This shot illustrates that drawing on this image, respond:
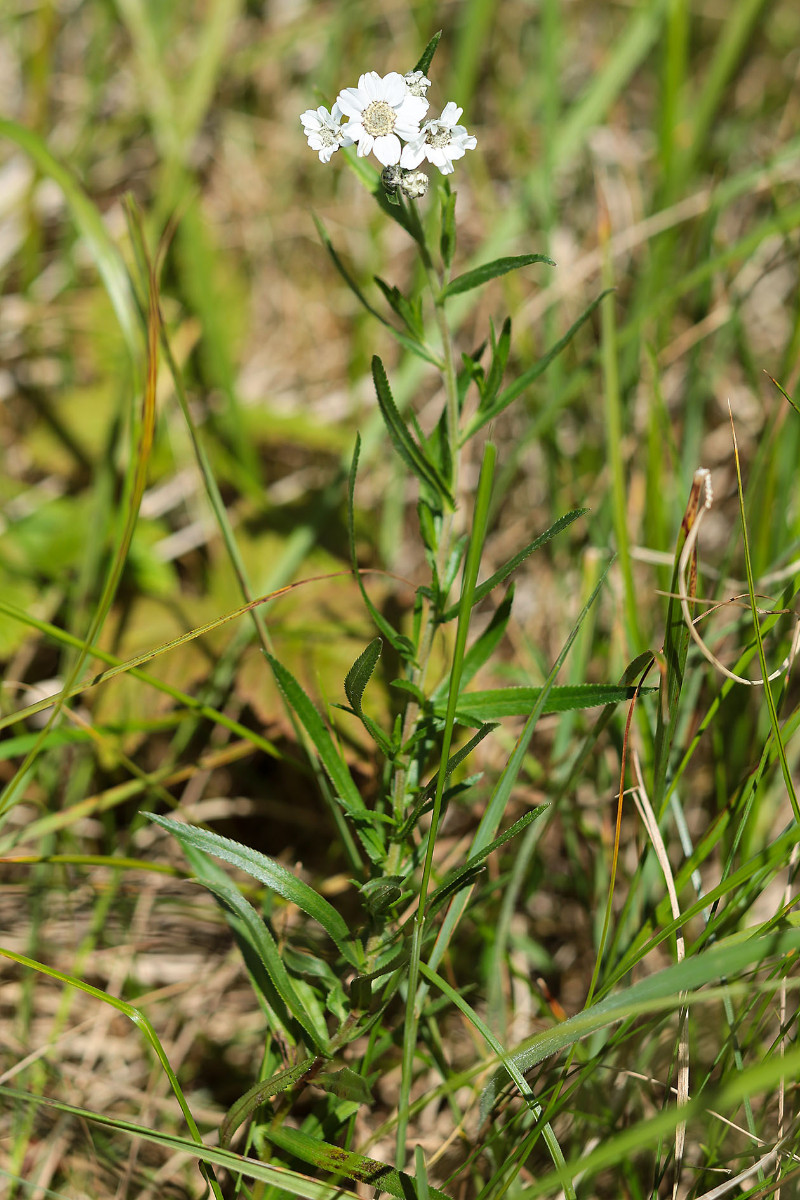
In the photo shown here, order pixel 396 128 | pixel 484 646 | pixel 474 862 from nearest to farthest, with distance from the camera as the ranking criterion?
1. pixel 396 128
2. pixel 474 862
3. pixel 484 646

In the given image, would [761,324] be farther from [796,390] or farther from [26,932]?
[26,932]

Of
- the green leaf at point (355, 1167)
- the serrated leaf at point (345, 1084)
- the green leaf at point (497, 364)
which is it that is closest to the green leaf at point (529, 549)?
the green leaf at point (497, 364)

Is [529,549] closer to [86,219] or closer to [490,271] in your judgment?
[490,271]

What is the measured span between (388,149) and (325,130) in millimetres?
117

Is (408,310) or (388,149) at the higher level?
(388,149)

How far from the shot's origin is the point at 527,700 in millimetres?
1276

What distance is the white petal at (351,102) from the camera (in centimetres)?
107

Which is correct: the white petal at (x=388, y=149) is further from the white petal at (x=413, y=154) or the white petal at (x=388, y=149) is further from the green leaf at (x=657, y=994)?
the green leaf at (x=657, y=994)

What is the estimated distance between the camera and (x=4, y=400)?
9.59ft

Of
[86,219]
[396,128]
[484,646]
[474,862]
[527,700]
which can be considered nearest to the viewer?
[396,128]

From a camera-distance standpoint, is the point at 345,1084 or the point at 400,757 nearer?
the point at 345,1084

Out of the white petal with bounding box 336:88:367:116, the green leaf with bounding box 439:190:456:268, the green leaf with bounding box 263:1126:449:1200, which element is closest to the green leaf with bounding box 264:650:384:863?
the green leaf with bounding box 263:1126:449:1200

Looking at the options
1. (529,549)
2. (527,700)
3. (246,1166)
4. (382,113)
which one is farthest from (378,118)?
(246,1166)

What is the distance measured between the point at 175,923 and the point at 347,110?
1.68 m
